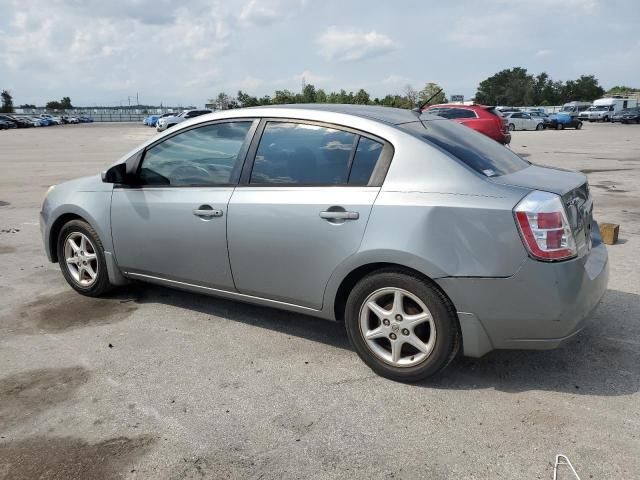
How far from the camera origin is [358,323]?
139 inches

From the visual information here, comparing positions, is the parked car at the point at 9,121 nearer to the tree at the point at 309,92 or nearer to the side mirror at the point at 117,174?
the tree at the point at 309,92

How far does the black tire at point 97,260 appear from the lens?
481 centimetres

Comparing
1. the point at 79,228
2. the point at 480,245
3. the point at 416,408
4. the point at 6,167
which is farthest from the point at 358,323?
the point at 6,167

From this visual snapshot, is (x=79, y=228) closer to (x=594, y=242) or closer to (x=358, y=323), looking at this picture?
(x=358, y=323)

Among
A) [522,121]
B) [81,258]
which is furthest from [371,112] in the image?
[522,121]

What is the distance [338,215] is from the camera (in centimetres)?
345

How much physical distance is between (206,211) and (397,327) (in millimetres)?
1617

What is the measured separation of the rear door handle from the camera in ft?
11.2

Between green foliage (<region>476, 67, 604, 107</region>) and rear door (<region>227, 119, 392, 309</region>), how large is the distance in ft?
383

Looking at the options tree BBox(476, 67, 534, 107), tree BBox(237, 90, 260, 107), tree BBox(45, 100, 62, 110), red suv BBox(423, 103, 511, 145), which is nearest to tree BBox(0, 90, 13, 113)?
tree BBox(45, 100, 62, 110)

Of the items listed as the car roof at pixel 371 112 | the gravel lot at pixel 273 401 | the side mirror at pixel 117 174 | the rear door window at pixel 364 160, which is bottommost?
the gravel lot at pixel 273 401

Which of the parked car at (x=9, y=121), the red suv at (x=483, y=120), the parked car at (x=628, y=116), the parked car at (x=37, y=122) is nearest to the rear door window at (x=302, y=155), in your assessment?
the red suv at (x=483, y=120)

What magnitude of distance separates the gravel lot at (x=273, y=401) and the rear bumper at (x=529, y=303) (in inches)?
15.0

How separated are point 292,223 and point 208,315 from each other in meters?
1.42
